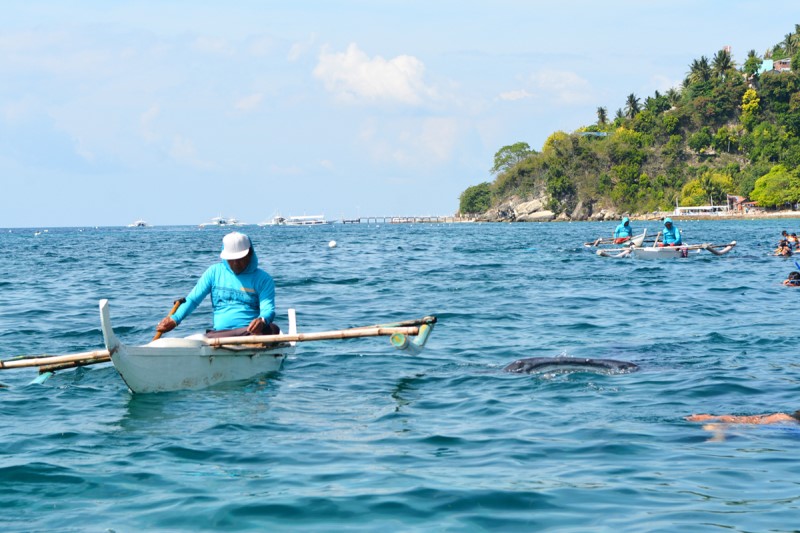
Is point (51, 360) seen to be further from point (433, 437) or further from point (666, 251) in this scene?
point (666, 251)

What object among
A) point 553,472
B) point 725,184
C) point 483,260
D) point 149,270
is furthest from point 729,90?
point 553,472

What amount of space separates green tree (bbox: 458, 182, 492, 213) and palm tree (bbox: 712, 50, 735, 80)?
51164mm

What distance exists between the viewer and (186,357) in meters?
9.99

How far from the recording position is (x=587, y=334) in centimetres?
1495

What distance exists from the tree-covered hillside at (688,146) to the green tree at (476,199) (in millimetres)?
18571

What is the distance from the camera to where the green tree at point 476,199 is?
184875mm

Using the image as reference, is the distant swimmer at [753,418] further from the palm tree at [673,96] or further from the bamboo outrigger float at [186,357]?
the palm tree at [673,96]

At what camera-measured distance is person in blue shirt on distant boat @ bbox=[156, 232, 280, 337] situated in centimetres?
1064

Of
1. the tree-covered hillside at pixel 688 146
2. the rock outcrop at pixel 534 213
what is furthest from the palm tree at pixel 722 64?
the rock outcrop at pixel 534 213

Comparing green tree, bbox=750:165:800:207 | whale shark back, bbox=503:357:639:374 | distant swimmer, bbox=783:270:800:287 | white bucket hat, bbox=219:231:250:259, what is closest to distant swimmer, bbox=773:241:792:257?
distant swimmer, bbox=783:270:800:287

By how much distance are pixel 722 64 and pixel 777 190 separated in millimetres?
47596

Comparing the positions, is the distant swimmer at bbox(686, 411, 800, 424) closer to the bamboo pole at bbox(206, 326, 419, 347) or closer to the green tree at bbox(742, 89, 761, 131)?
the bamboo pole at bbox(206, 326, 419, 347)

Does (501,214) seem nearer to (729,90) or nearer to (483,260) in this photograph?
(729,90)

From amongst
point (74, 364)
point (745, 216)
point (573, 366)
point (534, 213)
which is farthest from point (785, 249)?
point (534, 213)
